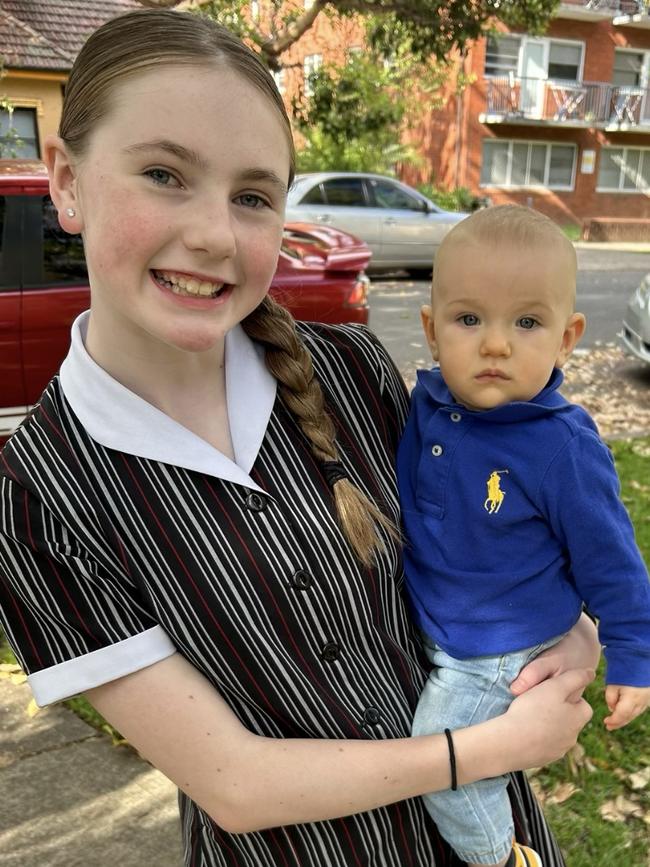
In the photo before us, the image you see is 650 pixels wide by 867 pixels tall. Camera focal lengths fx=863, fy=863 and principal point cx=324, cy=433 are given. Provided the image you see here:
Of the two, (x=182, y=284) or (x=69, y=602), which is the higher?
(x=182, y=284)

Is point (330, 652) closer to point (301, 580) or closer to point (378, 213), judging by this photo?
point (301, 580)

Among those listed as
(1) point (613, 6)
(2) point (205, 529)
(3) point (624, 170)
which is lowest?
(3) point (624, 170)

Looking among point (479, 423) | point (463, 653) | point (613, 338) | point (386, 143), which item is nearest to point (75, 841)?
point (463, 653)

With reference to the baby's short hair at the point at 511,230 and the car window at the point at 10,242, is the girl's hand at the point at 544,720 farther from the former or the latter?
the car window at the point at 10,242

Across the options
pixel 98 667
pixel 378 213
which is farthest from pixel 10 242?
pixel 378 213

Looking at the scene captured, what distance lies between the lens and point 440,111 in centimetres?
2456

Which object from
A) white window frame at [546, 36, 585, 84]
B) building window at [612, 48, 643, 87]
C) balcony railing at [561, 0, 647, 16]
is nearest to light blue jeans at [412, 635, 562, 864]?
white window frame at [546, 36, 585, 84]

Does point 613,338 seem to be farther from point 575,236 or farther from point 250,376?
point 575,236

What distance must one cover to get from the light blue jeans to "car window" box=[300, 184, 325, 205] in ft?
40.8

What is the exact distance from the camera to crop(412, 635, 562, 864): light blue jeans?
135cm

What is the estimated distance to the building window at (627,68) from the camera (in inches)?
1063

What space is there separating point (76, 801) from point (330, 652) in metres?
1.98

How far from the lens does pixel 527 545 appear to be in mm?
1430

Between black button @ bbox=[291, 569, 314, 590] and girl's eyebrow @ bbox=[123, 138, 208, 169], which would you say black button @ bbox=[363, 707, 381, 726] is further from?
girl's eyebrow @ bbox=[123, 138, 208, 169]
